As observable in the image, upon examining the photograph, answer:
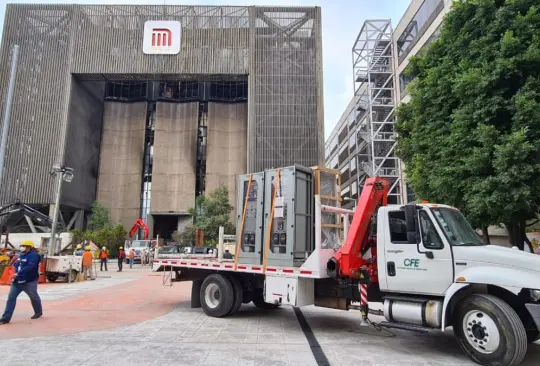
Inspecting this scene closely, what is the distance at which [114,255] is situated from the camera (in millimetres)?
39344

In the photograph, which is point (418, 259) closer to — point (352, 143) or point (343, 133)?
point (352, 143)

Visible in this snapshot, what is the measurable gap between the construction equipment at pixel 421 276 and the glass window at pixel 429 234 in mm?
14

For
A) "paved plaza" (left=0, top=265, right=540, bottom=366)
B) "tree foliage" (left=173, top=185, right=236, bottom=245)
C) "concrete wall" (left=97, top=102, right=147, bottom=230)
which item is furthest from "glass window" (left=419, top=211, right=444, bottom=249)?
"concrete wall" (left=97, top=102, right=147, bottom=230)

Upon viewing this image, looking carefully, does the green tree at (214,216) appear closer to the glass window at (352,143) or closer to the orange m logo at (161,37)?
the glass window at (352,143)

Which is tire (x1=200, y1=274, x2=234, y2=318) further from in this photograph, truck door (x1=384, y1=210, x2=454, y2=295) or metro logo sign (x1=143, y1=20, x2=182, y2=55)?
metro logo sign (x1=143, y1=20, x2=182, y2=55)

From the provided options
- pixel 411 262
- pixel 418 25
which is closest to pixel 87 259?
pixel 411 262

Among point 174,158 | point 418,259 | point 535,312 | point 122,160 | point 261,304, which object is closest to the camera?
point 535,312

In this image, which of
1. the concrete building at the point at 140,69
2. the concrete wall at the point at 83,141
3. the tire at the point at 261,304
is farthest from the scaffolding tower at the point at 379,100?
the concrete wall at the point at 83,141

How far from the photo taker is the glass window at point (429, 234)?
20.1 feet

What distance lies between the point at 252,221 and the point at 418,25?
83.3 feet

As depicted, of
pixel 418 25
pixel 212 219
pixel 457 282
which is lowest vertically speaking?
pixel 457 282

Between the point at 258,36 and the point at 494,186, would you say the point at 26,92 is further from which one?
the point at 494,186

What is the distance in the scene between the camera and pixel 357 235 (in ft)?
23.1

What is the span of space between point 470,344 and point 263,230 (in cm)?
425
